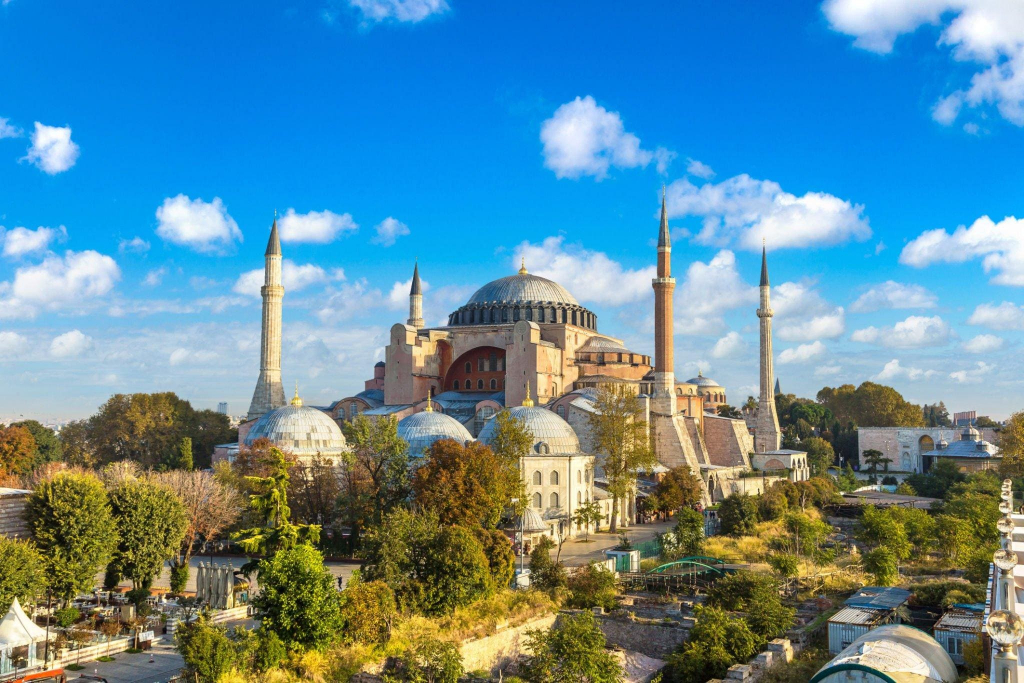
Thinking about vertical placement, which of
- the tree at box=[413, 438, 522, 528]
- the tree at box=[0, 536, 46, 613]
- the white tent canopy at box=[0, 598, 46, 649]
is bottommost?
the white tent canopy at box=[0, 598, 46, 649]

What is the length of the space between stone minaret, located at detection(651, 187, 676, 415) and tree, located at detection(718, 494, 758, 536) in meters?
8.72

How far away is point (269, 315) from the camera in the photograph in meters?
37.4

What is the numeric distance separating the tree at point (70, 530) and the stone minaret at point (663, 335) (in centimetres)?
2452

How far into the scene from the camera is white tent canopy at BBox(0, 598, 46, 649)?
40.8 feet

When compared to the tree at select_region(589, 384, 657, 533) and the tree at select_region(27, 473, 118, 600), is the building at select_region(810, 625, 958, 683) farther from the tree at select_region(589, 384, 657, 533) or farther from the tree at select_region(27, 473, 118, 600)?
the tree at select_region(589, 384, 657, 533)

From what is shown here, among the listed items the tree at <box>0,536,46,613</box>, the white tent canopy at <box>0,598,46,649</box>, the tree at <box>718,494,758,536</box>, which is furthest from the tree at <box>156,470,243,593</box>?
the tree at <box>718,494,758,536</box>

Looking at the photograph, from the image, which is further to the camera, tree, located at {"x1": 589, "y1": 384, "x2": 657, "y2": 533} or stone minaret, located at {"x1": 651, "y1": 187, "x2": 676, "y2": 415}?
stone minaret, located at {"x1": 651, "y1": 187, "x2": 676, "y2": 415}

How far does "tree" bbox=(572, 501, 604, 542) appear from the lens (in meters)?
26.1

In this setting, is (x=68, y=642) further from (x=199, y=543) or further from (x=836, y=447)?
(x=836, y=447)

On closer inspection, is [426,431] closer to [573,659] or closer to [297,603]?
[297,603]

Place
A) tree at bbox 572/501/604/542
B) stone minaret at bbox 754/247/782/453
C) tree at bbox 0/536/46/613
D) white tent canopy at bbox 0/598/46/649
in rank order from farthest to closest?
1. stone minaret at bbox 754/247/782/453
2. tree at bbox 572/501/604/542
3. tree at bbox 0/536/46/613
4. white tent canopy at bbox 0/598/46/649

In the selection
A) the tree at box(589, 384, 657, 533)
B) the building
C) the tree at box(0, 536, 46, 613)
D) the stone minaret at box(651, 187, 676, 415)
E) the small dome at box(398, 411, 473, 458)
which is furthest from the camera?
the stone minaret at box(651, 187, 676, 415)

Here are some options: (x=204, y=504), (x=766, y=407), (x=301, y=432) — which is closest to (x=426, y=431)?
(x=301, y=432)

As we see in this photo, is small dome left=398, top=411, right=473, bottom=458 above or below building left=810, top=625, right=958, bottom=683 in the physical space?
above
